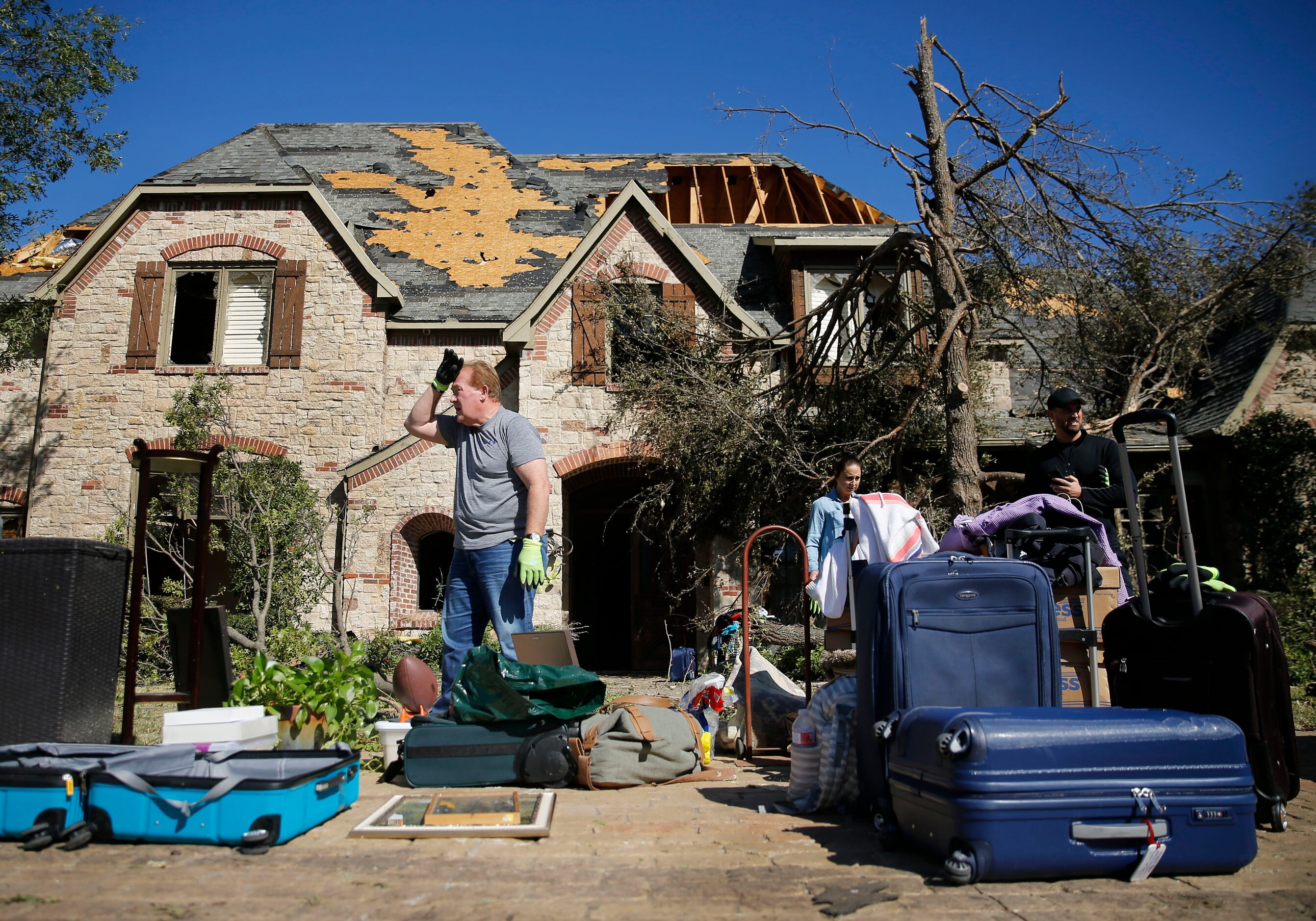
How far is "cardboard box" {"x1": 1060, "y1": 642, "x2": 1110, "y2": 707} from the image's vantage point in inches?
162

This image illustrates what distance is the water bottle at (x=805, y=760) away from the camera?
150 inches

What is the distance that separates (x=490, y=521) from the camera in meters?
4.97

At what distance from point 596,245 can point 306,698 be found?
914 centimetres

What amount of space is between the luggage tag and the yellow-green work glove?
306 centimetres

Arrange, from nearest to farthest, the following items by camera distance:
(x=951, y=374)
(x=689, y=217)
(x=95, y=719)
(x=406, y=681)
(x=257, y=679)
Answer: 1. (x=95, y=719)
2. (x=257, y=679)
3. (x=406, y=681)
4. (x=951, y=374)
5. (x=689, y=217)

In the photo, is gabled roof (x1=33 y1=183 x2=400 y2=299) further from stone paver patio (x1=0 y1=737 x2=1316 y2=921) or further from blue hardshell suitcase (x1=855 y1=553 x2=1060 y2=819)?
blue hardshell suitcase (x1=855 y1=553 x2=1060 y2=819)

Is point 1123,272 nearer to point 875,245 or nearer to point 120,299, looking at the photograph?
point 875,245

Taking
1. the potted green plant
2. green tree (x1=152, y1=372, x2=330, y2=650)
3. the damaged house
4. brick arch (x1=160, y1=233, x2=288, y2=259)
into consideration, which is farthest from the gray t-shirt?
brick arch (x1=160, y1=233, x2=288, y2=259)

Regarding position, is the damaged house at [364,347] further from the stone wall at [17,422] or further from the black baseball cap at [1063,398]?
the black baseball cap at [1063,398]

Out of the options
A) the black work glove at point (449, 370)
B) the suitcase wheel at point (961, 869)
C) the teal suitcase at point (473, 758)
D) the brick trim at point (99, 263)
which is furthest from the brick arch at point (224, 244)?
the suitcase wheel at point (961, 869)

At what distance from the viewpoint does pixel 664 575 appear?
13.5m

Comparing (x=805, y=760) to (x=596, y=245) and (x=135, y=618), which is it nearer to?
Answer: (x=135, y=618)

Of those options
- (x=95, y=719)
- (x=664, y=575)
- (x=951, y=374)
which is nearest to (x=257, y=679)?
(x=95, y=719)

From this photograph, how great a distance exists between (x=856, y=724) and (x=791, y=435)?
6761mm
